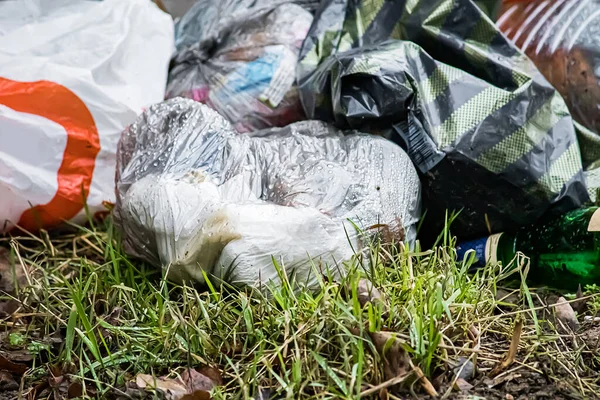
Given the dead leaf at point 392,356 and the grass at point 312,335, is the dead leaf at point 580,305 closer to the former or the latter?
the grass at point 312,335

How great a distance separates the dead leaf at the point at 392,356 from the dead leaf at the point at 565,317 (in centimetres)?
40

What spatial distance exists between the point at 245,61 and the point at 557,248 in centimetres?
100

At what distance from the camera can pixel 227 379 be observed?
1262 millimetres

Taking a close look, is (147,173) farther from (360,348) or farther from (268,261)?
(360,348)

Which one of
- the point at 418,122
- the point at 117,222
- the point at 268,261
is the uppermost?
the point at 418,122

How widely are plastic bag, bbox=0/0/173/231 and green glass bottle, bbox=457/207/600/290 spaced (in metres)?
1.01

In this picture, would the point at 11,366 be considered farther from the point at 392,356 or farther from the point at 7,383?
the point at 392,356

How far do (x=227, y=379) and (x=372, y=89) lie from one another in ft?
2.74

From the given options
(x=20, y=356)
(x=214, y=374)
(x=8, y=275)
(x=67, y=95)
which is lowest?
(x=8, y=275)

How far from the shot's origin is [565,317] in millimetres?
1433

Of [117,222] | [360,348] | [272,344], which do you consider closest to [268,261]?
[272,344]

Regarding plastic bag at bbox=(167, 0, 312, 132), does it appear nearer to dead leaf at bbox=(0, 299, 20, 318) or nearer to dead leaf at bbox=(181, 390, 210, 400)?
dead leaf at bbox=(0, 299, 20, 318)

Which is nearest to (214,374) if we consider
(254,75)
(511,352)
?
(511,352)

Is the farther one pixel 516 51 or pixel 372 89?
Answer: pixel 516 51
